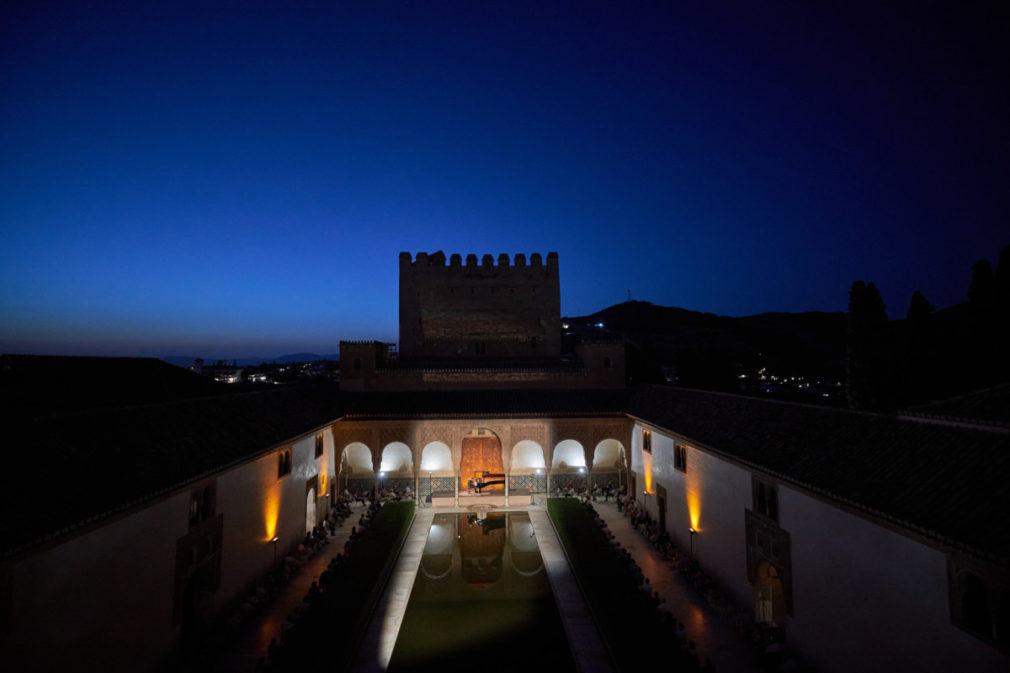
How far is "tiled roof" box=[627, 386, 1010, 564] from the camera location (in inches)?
248

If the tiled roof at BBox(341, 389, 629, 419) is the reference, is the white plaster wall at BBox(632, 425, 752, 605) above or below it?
below

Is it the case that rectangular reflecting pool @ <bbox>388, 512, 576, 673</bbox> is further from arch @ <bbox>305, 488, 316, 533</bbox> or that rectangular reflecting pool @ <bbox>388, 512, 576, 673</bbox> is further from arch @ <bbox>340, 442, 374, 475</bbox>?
arch @ <bbox>340, 442, 374, 475</bbox>

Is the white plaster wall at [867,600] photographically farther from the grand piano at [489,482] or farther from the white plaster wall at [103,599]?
the grand piano at [489,482]

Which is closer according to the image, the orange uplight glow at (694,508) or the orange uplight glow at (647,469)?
the orange uplight glow at (694,508)

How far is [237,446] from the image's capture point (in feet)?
41.7

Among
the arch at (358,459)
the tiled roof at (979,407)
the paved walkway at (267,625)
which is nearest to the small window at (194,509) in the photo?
the paved walkway at (267,625)

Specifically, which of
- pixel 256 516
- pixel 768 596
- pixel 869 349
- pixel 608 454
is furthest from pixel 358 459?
pixel 869 349

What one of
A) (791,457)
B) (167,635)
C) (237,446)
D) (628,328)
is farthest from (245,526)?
(628,328)

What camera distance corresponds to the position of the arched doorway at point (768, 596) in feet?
37.7

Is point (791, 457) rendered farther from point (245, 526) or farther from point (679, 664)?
point (245, 526)

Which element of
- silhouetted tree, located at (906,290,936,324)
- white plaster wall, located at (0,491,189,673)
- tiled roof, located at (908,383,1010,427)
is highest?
silhouetted tree, located at (906,290,936,324)

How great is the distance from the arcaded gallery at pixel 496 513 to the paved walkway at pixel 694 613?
0.26 feet

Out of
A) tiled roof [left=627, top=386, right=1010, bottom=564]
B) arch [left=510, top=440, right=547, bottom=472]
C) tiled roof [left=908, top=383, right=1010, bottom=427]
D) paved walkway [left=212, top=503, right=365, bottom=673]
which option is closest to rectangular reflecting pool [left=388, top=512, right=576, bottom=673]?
paved walkway [left=212, top=503, right=365, bottom=673]

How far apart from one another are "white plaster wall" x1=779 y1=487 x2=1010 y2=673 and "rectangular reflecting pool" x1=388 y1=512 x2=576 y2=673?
479cm
